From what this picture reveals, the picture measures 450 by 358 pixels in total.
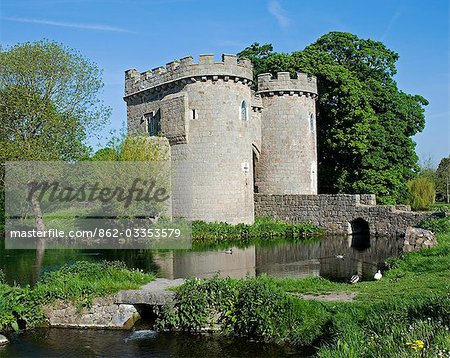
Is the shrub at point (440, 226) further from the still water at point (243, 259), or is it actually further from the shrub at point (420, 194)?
the shrub at point (420, 194)

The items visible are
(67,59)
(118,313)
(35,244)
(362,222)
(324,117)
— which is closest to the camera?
(118,313)

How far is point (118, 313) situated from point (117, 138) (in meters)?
15.0

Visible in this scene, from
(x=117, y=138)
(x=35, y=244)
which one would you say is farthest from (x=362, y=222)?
(x=35, y=244)

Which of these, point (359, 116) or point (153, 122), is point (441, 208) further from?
point (153, 122)

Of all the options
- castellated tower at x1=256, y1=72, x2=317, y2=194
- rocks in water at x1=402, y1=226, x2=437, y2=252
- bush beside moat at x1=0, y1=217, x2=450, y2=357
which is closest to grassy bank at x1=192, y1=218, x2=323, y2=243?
castellated tower at x1=256, y1=72, x2=317, y2=194

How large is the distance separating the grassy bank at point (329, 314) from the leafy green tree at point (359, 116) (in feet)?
61.6

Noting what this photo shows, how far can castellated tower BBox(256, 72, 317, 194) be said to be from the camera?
3038 cm

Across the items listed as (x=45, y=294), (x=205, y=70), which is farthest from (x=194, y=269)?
(x=205, y=70)

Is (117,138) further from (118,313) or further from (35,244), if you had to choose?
(118,313)

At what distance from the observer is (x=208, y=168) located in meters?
26.2

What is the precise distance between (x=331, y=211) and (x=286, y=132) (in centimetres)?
517

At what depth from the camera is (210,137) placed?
86.3 feet

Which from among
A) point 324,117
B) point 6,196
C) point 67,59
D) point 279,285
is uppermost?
point 67,59

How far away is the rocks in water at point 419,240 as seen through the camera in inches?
687
